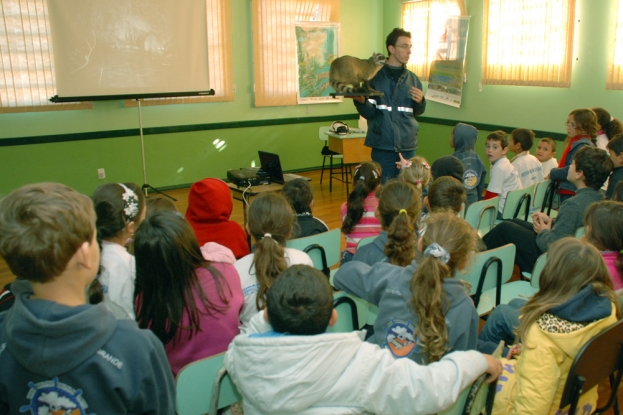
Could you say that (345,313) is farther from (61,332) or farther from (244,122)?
(244,122)

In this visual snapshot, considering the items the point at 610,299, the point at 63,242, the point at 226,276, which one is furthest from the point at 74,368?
the point at 610,299

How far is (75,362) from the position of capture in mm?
979

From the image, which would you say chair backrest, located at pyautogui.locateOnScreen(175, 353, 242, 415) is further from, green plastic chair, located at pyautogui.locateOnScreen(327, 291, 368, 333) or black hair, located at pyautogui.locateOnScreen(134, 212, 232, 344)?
green plastic chair, located at pyautogui.locateOnScreen(327, 291, 368, 333)

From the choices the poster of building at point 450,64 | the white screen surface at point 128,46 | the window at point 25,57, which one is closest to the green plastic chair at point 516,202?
the poster of building at point 450,64

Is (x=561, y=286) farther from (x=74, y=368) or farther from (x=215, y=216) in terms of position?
(x=215, y=216)

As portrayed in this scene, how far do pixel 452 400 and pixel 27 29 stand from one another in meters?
5.51

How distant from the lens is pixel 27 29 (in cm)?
519

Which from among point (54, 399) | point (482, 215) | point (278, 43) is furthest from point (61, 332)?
point (278, 43)

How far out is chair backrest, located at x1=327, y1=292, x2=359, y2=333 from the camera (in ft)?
5.87

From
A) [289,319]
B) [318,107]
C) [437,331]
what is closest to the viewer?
[289,319]

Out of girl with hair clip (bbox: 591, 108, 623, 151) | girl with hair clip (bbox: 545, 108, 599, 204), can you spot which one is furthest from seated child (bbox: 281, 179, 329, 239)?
girl with hair clip (bbox: 591, 108, 623, 151)

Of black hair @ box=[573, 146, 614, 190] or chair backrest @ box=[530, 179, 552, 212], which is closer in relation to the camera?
black hair @ box=[573, 146, 614, 190]

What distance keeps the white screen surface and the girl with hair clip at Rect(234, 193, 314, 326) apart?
165 inches

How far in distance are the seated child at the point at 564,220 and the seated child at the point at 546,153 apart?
1.47m
